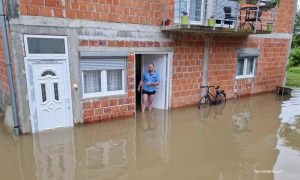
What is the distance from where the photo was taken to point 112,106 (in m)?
7.30

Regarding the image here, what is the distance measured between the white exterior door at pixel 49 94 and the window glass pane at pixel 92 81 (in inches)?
23.7

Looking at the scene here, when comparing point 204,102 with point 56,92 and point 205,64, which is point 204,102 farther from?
point 56,92

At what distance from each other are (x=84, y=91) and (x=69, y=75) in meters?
0.72

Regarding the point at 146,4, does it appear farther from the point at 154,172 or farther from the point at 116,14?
the point at 154,172

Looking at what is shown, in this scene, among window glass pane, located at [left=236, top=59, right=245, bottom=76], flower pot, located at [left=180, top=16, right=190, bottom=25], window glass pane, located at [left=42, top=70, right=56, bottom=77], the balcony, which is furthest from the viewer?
window glass pane, located at [left=236, top=59, right=245, bottom=76]

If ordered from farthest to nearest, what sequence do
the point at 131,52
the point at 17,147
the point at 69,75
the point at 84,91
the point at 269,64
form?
the point at 269,64, the point at 131,52, the point at 84,91, the point at 69,75, the point at 17,147

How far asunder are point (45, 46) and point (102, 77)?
5.87 feet

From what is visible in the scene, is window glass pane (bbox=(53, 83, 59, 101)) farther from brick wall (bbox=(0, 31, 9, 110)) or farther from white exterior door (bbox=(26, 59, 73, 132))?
brick wall (bbox=(0, 31, 9, 110))

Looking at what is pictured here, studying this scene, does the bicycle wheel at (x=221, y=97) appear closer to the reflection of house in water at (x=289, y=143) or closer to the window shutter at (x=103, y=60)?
the reflection of house in water at (x=289, y=143)

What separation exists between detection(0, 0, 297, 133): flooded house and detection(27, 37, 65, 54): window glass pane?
0.07 ft

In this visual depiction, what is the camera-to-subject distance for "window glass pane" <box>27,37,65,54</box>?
5.69 metres

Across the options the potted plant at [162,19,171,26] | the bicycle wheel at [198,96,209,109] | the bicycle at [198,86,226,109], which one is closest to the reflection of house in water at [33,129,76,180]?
the potted plant at [162,19,171,26]

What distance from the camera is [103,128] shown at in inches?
264

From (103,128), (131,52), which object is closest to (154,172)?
(103,128)
